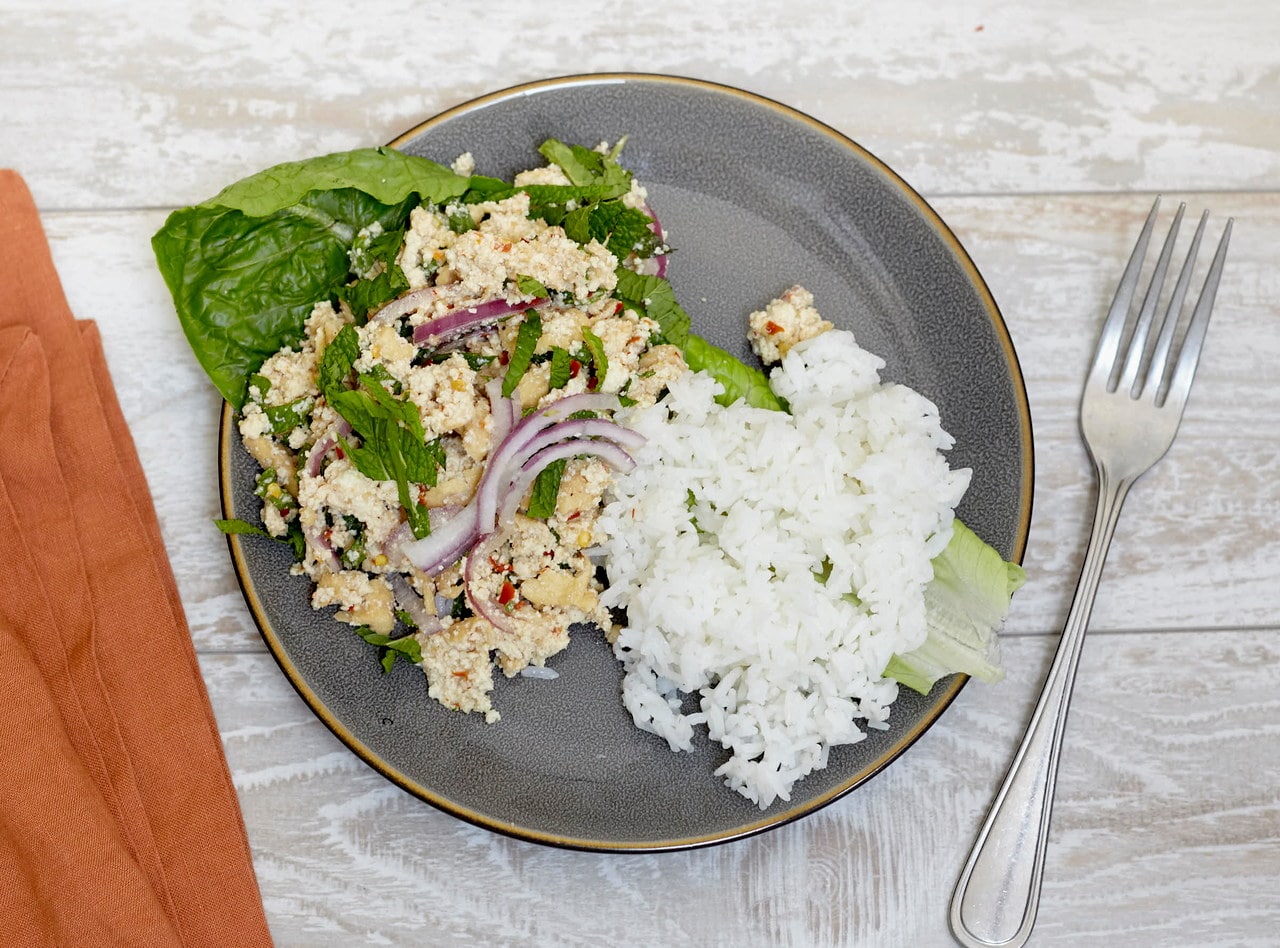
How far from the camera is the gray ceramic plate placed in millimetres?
2297

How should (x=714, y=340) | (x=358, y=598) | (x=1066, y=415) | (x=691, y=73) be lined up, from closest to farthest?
(x=358, y=598) < (x=714, y=340) < (x=1066, y=415) < (x=691, y=73)

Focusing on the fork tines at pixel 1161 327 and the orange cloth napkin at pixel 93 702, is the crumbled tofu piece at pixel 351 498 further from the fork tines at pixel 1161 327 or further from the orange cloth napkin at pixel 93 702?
the fork tines at pixel 1161 327

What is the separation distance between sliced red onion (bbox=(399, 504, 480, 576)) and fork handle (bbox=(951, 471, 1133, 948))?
57.1 inches

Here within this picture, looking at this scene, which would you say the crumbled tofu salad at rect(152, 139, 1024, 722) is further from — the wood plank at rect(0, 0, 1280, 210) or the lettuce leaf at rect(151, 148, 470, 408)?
the wood plank at rect(0, 0, 1280, 210)

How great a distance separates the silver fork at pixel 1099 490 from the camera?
246 centimetres

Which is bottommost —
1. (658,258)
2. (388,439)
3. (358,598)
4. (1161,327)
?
(358,598)

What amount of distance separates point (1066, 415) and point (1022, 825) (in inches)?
41.3

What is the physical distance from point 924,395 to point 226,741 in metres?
1.94

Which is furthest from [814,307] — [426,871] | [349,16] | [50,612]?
[50,612]

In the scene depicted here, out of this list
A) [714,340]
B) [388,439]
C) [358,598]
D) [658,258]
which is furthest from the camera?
[714,340]

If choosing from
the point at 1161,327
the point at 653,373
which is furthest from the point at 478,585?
the point at 1161,327

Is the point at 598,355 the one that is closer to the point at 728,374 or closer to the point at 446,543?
the point at 728,374

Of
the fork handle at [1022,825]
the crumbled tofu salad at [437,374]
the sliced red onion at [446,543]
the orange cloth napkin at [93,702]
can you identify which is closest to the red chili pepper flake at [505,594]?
the crumbled tofu salad at [437,374]

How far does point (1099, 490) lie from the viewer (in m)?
2.57
